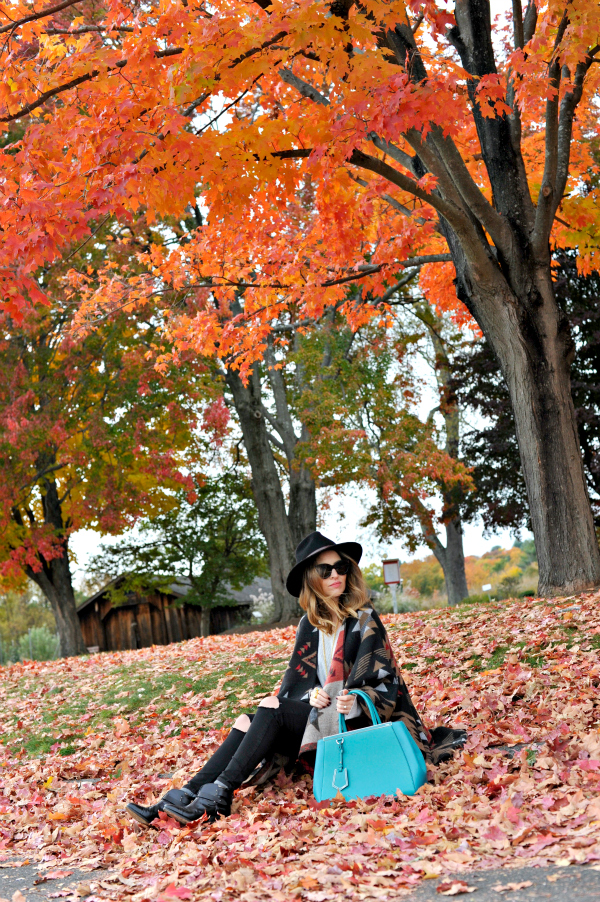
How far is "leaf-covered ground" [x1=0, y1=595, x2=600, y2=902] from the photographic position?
307 cm

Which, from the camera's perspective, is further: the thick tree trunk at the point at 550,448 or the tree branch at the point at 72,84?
the thick tree trunk at the point at 550,448

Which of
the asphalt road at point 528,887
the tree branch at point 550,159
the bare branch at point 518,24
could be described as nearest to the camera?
the asphalt road at point 528,887

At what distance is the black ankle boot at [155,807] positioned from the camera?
4.05 meters

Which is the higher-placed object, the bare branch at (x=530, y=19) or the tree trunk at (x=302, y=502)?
the bare branch at (x=530, y=19)

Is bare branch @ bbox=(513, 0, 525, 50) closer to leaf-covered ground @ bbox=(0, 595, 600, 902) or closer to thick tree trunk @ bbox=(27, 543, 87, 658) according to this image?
leaf-covered ground @ bbox=(0, 595, 600, 902)

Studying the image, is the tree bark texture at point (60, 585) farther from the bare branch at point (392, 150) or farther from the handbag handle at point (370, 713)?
the handbag handle at point (370, 713)

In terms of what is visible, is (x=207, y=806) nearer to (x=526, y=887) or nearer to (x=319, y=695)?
(x=319, y=695)

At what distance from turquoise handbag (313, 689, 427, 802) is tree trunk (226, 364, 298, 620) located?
484 inches

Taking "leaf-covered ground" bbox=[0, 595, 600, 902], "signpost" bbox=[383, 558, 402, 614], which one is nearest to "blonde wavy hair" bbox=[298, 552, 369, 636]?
"leaf-covered ground" bbox=[0, 595, 600, 902]

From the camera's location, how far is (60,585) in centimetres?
2075

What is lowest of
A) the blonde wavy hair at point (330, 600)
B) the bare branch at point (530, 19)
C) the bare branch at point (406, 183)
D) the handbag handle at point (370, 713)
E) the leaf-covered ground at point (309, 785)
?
the leaf-covered ground at point (309, 785)

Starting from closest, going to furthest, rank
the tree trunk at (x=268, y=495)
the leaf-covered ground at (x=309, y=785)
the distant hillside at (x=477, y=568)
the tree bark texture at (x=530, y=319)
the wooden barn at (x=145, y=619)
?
the leaf-covered ground at (x=309, y=785) < the tree bark texture at (x=530, y=319) < the tree trunk at (x=268, y=495) < the wooden barn at (x=145, y=619) < the distant hillside at (x=477, y=568)

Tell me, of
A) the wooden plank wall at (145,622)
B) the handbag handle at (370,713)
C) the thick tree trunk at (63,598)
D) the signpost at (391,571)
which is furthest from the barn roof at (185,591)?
the handbag handle at (370,713)

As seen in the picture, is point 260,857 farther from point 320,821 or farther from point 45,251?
point 45,251
